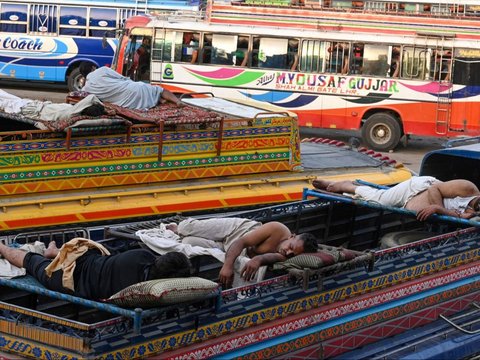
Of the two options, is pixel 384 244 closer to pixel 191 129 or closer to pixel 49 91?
pixel 191 129

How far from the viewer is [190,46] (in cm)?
1738

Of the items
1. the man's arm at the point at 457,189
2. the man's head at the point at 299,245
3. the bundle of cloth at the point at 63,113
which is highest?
the bundle of cloth at the point at 63,113

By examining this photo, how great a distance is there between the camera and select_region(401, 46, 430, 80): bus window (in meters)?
17.0

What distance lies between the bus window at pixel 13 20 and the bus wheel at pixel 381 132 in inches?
316

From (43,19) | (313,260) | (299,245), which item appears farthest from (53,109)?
(43,19)

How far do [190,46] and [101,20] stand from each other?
4.65 m

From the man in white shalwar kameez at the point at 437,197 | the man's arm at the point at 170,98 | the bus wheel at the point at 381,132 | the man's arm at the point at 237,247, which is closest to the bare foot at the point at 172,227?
the man's arm at the point at 237,247

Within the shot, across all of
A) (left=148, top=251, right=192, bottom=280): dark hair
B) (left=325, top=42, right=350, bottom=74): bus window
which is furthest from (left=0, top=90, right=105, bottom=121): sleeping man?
(left=325, top=42, right=350, bottom=74): bus window

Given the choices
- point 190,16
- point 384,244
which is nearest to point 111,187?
point 384,244

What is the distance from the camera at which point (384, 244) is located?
795 centimetres

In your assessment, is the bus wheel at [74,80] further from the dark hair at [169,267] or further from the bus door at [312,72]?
the dark hair at [169,267]

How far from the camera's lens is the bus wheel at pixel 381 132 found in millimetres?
17203

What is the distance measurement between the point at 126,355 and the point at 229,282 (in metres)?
1.28

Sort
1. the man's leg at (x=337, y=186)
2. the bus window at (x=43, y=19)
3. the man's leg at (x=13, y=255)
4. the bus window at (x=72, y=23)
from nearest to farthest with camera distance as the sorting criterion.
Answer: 1. the man's leg at (x=13, y=255)
2. the man's leg at (x=337, y=186)
3. the bus window at (x=43, y=19)
4. the bus window at (x=72, y=23)
